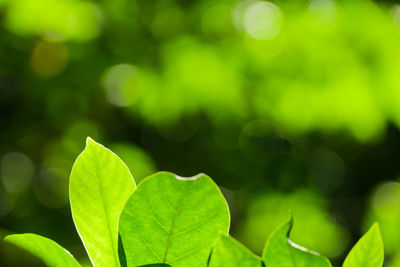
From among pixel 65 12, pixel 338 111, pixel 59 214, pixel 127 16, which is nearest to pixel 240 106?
pixel 338 111

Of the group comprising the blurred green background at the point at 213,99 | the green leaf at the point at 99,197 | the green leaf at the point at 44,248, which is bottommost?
the blurred green background at the point at 213,99

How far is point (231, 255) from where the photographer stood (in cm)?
36

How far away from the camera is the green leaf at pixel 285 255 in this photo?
0.35 metres

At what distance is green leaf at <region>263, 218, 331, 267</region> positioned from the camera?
1.15 feet

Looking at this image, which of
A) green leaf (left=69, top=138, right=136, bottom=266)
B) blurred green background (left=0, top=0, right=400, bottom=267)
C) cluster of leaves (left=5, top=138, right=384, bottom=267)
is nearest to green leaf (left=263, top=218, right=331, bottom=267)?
cluster of leaves (left=5, top=138, right=384, bottom=267)

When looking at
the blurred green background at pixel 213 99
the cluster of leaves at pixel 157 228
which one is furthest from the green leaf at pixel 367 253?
the blurred green background at pixel 213 99

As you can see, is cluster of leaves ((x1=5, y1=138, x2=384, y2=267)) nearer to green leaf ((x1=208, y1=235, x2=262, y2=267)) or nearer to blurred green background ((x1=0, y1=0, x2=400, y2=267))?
green leaf ((x1=208, y1=235, x2=262, y2=267))

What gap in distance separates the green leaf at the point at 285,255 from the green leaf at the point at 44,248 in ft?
0.49

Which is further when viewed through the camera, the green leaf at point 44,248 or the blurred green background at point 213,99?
the blurred green background at point 213,99

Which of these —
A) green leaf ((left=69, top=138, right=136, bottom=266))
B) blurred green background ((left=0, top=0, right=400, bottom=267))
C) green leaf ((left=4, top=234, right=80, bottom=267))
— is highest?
green leaf ((left=69, top=138, right=136, bottom=266))

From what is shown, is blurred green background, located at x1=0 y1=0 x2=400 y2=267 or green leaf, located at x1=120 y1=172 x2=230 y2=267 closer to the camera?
green leaf, located at x1=120 y1=172 x2=230 y2=267

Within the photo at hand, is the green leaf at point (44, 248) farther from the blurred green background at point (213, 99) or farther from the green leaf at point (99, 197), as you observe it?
the blurred green background at point (213, 99)

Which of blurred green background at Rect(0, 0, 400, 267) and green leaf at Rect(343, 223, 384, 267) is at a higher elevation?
green leaf at Rect(343, 223, 384, 267)

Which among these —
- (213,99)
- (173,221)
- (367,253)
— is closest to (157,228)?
(173,221)
